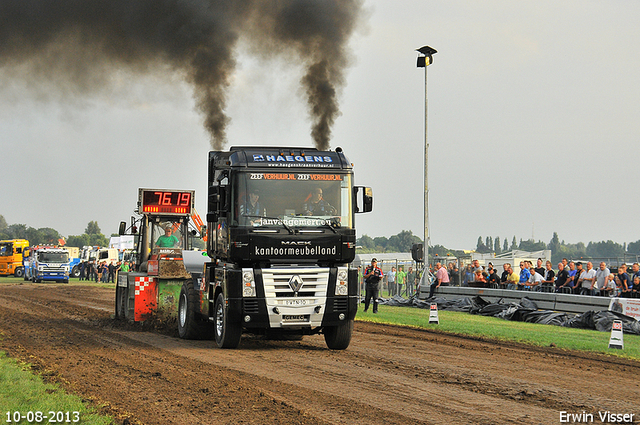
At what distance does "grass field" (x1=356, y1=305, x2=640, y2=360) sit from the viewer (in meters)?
14.4

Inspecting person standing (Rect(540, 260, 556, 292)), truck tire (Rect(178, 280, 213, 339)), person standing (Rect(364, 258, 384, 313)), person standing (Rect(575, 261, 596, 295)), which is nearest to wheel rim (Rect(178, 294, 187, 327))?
truck tire (Rect(178, 280, 213, 339))

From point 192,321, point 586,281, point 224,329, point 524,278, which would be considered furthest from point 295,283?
point 524,278

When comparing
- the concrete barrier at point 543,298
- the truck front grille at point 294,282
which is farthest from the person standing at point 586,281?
the truck front grille at point 294,282

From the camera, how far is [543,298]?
2145 cm

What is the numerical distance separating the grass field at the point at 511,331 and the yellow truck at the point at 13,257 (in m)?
44.5

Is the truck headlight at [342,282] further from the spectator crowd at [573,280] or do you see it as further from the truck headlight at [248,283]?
the spectator crowd at [573,280]

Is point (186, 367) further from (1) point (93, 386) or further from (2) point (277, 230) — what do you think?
(2) point (277, 230)

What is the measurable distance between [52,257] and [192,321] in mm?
39608

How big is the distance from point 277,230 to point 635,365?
21.5ft

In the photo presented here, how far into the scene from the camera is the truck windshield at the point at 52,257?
49969mm

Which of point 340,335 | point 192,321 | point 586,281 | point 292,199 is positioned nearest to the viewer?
point 292,199

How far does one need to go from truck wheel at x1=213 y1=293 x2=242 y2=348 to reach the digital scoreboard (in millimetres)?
6423

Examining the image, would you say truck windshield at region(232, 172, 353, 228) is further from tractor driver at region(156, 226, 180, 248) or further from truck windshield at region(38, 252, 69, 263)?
truck windshield at region(38, 252, 69, 263)

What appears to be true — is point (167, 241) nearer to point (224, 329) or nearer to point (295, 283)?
point (224, 329)
